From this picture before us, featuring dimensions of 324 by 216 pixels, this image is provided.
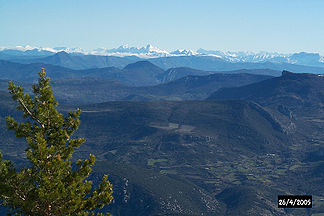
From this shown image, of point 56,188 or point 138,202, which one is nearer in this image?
point 56,188

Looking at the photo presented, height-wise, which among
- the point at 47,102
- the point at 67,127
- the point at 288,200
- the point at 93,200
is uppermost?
the point at 47,102

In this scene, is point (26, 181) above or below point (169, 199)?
above

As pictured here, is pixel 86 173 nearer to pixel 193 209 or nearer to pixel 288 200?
pixel 288 200

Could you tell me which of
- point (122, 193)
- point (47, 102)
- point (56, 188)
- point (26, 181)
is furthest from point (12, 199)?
point (122, 193)

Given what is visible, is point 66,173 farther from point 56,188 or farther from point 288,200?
point 288,200

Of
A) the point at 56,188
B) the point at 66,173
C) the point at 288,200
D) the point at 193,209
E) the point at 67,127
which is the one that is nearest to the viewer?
the point at 56,188

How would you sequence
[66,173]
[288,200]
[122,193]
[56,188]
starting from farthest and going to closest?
[122,193] → [288,200] → [66,173] → [56,188]

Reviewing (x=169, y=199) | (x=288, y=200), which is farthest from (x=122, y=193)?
(x=288, y=200)
